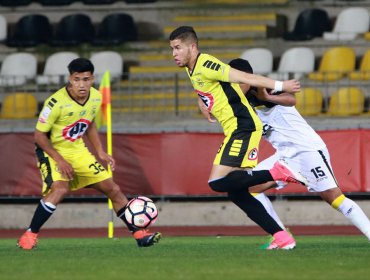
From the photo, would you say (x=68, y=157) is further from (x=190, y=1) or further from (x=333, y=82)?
(x=190, y=1)

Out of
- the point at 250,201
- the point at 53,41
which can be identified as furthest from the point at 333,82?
the point at 250,201

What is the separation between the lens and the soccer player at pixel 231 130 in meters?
12.3

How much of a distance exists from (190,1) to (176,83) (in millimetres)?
5415

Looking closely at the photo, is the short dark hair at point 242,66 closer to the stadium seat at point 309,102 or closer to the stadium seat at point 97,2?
the stadium seat at point 309,102

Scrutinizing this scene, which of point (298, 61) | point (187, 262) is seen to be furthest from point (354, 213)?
point (298, 61)

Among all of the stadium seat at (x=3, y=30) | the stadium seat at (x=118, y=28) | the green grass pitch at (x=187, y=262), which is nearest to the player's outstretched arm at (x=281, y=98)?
the green grass pitch at (x=187, y=262)

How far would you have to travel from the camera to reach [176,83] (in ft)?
71.4

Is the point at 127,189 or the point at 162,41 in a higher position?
the point at 162,41

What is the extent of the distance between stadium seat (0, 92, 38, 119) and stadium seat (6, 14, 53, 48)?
12.7 ft

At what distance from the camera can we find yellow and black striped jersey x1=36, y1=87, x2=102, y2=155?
45.4 ft

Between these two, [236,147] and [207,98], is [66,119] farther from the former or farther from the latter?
[236,147]

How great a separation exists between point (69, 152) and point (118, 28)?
12405mm

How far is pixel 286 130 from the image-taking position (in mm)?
13273

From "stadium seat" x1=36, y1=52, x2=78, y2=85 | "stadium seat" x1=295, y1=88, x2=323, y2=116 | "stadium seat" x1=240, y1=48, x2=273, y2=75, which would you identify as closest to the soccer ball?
"stadium seat" x1=295, y1=88, x2=323, y2=116
